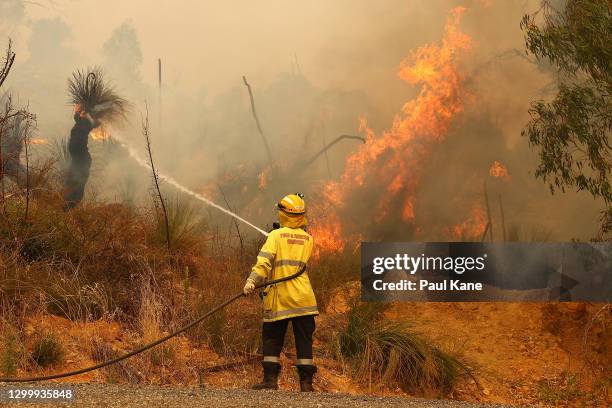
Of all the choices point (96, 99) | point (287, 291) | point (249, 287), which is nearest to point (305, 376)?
point (287, 291)

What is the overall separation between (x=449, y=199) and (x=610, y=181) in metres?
9.91

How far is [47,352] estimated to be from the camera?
866cm

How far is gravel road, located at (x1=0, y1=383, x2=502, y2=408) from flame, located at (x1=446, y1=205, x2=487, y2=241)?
45.8ft

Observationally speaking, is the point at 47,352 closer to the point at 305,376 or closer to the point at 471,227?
the point at 305,376

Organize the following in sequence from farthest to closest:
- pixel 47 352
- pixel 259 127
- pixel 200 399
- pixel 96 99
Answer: pixel 259 127 → pixel 96 99 → pixel 47 352 → pixel 200 399

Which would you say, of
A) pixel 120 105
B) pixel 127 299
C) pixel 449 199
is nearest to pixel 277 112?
pixel 449 199

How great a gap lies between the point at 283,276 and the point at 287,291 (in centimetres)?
13

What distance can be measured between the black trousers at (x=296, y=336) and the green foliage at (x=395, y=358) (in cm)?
247

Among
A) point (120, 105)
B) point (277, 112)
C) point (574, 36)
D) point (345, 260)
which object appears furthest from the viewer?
point (277, 112)

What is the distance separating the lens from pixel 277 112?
25234 mm

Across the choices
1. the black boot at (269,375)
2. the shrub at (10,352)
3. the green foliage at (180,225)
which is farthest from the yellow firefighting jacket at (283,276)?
the green foliage at (180,225)

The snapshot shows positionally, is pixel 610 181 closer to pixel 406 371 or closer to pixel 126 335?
pixel 406 371

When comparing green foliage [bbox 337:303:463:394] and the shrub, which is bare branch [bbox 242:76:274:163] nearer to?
green foliage [bbox 337:303:463:394]

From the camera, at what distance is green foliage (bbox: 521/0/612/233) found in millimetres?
11531
